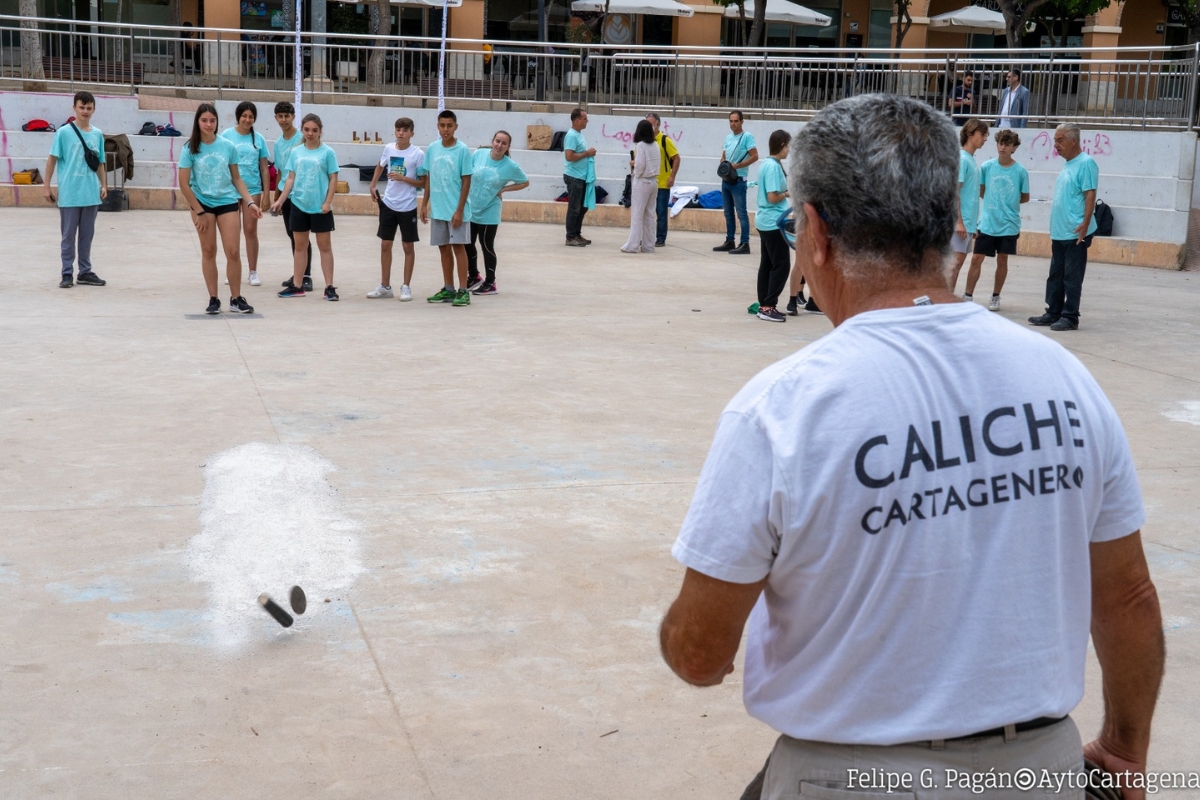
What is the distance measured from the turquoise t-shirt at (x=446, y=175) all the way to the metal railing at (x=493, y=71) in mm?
9222

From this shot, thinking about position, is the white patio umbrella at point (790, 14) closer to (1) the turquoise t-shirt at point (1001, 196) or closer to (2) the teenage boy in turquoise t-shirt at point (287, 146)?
(1) the turquoise t-shirt at point (1001, 196)

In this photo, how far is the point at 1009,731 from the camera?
1.68 metres

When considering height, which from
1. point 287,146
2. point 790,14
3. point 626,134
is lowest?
point 287,146

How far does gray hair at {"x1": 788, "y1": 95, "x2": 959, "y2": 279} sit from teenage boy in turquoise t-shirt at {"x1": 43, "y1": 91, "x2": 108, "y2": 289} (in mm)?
11118

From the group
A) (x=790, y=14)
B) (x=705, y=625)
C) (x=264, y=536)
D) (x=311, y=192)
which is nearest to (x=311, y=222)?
(x=311, y=192)

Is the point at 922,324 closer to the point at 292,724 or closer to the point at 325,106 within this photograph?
the point at 292,724

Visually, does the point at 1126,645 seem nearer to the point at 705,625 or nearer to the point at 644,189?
the point at 705,625

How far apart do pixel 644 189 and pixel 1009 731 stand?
585 inches

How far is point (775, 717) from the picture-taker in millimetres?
1756

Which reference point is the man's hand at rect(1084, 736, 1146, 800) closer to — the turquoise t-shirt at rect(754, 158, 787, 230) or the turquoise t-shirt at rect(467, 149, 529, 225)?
the turquoise t-shirt at rect(754, 158, 787, 230)

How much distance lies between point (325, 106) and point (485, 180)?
9.82 meters

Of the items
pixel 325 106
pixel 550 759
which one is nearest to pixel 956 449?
pixel 550 759

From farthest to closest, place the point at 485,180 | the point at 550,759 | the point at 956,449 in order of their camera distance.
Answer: the point at 485,180 < the point at 550,759 < the point at 956,449

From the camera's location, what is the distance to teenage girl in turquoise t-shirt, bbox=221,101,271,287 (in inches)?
427
